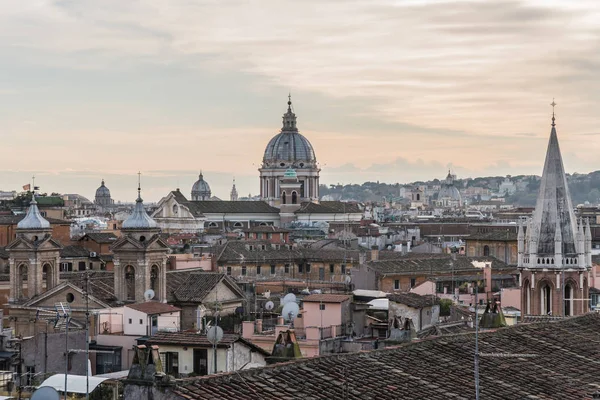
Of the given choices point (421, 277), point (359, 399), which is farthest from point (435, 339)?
point (421, 277)

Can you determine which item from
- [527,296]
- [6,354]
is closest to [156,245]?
[527,296]

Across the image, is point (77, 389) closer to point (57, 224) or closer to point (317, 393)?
point (317, 393)

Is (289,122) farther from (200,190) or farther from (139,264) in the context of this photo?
(139,264)

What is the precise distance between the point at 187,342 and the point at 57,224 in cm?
4662

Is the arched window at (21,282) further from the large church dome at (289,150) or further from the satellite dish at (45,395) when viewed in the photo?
the large church dome at (289,150)

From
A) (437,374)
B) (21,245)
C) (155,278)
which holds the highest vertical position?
Result: (21,245)

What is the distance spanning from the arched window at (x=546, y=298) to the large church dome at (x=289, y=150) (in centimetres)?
9115

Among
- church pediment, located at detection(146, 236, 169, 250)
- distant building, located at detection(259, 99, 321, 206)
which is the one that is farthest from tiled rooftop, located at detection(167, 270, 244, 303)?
distant building, located at detection(259, 99, 321, 206)

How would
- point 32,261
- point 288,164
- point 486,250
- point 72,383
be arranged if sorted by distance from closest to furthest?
point 72,383, point 32,261, point 486,250, point 288,164

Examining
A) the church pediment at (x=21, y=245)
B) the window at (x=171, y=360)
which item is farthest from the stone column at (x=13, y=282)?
the window at (x=171, y=360)

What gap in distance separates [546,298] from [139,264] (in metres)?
11.9

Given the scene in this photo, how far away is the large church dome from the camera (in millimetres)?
131000

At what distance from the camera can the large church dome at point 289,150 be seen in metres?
131

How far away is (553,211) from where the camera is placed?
40625 millimetres
